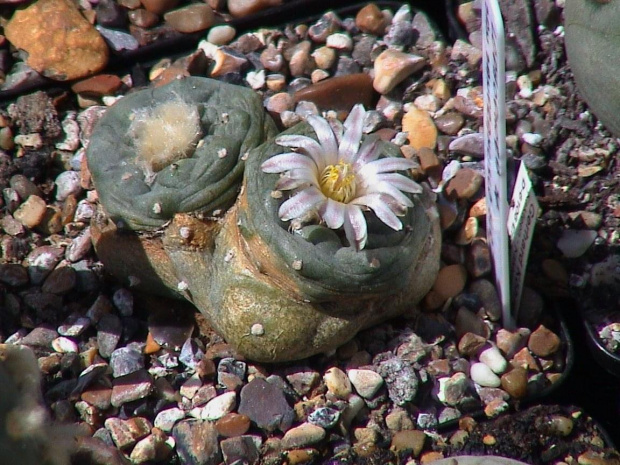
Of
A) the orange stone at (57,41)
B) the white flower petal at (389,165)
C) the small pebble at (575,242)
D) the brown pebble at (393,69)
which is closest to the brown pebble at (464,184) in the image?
the small pebble at (575,242)

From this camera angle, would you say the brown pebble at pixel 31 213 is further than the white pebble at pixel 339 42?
No

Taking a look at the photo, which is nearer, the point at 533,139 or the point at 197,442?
the point at 197,442

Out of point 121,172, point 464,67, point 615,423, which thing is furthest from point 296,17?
point 615,423

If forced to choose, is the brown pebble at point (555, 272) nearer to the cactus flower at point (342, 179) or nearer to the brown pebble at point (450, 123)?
the brown pebble at point (450, 123)

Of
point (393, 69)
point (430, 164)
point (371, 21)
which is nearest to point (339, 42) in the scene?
point (371, 21)

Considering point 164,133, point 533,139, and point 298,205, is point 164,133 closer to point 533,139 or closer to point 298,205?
point 298,205

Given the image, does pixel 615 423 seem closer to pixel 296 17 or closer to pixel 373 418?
pixel 373 418

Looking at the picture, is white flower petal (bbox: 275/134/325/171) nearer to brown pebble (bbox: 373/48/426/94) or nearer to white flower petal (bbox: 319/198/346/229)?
white flower petal (bbox: 319/198/346/229)
